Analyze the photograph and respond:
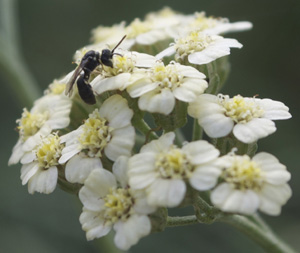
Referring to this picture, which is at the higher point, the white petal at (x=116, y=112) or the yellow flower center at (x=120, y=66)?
the yellow flower center at (x=120, y=66)

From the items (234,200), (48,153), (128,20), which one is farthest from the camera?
(128,20)

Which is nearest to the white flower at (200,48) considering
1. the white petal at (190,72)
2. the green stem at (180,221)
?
the white petal at (190,72)

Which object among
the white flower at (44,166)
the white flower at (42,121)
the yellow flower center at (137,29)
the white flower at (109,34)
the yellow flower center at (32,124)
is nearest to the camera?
the white flower at (44,166)

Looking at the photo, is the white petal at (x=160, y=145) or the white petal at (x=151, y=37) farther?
the white petal at (x=151, y=37)

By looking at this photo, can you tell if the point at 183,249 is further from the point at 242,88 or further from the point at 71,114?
the point at 71,114

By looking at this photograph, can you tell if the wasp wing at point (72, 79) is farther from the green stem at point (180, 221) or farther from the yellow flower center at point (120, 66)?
the green stem at point (180, 221)

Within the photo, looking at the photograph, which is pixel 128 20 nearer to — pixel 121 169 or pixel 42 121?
pixel 42 121

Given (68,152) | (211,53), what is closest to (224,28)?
(211,53)
